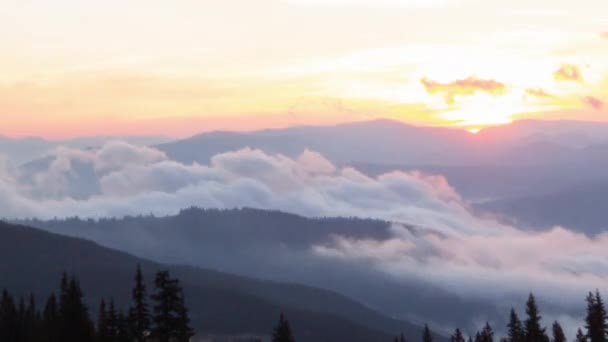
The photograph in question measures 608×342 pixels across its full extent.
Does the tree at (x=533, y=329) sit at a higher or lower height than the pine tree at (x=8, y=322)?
lower

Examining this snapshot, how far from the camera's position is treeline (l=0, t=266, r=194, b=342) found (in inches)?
2557

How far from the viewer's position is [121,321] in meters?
80.0

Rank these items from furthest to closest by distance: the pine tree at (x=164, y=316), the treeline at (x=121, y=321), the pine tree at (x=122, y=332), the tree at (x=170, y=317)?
the pine tree at (x=122, y=332) → the treeline at (x=121, y=321) → the pine tree at (x=164, y=316) → the tree at (x=170, y=317)

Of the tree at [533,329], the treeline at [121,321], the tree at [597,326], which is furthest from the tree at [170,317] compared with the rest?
the tree at [597,326]

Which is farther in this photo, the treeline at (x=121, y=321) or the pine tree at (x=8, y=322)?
the pine tree at (x=8, y=322)

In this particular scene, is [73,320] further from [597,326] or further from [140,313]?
[597,326]

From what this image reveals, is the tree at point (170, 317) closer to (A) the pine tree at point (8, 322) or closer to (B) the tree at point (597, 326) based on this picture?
(B) the tree at point (597, 326)

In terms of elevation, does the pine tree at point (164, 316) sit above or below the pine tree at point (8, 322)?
below

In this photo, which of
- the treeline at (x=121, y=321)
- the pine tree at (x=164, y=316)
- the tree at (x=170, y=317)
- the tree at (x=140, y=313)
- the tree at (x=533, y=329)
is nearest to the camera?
the tree at (x=170, y=317)

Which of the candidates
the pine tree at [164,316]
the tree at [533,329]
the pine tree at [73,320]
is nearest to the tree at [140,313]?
the pine tree at [164,316]

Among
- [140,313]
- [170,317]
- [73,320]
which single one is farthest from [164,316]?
[73,320]

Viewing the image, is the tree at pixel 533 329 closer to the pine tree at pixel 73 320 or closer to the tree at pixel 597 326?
the tree at pixel 597 326

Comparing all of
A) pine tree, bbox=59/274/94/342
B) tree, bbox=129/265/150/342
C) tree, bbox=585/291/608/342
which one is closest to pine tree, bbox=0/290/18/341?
pine tree, bbox=59/274/94/342

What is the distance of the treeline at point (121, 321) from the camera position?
64.9 meters
